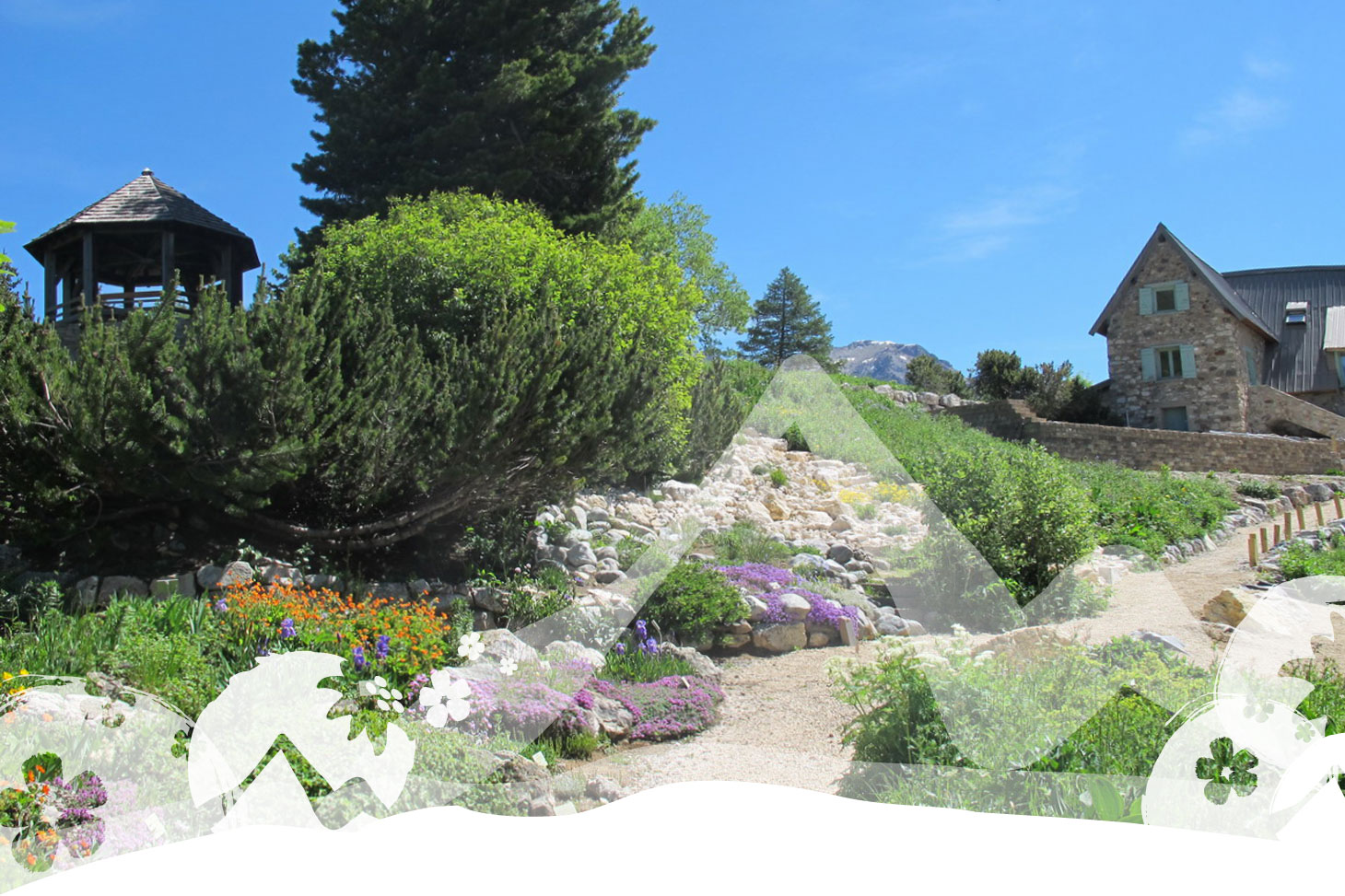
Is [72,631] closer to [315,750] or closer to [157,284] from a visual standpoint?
[315,750]

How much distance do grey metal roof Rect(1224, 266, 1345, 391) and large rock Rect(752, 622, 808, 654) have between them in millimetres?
14985

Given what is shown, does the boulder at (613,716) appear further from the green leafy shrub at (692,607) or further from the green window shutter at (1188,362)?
the green window shutter at (1188,362)

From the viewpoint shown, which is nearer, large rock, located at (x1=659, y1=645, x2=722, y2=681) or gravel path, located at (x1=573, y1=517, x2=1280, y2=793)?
gravel path, located at (x1=573, y1=517, x2=1280, y2=793)

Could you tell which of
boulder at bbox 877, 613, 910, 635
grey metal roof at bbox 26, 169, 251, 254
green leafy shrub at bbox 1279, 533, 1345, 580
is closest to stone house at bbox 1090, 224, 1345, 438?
green leafy shrub at bbox 1279, 533, 1345, 580

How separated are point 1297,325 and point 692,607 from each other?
17251 mm

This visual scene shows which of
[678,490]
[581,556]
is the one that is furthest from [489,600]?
[678,490]

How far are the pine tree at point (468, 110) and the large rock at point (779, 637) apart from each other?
36.3ft

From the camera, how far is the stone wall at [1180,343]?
19.5 meters

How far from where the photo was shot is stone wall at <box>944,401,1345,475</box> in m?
16.1

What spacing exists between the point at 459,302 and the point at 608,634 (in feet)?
13.3

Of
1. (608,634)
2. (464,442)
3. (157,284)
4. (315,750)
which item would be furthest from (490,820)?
(157,284)

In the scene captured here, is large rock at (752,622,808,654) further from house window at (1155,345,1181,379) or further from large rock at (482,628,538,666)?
house window at (1155,345,1181,379)

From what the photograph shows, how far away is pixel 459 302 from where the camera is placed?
905 centimetres

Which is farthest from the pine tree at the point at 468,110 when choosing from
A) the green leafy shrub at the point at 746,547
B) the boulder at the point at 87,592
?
the boulder at the point at 87,592
